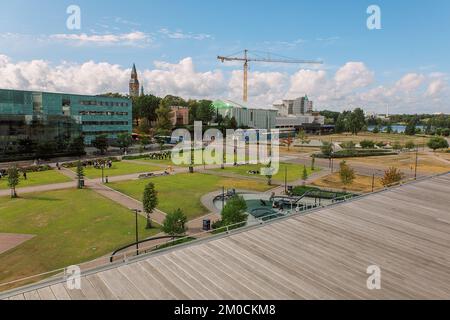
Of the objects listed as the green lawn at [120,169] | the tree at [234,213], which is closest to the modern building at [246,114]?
the green lawn at [120,169]

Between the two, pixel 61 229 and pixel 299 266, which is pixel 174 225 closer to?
pixel 61 229

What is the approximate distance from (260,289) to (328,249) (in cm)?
453

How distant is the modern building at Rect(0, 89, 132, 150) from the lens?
7050 centimetres

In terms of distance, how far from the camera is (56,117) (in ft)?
262

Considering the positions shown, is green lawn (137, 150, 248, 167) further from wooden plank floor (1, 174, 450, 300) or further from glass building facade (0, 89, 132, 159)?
wooden plank floor (1, 174, 450, 300)

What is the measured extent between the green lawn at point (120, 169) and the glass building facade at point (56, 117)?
2059cm

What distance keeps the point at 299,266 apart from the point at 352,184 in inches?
1722

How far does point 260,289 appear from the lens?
10.6 metres

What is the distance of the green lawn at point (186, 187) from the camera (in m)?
37.4

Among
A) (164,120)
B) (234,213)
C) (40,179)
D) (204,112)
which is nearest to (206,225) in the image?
(234,213)

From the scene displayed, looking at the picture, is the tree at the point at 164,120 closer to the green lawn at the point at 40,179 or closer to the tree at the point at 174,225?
the green lawn at the point at 40,179
